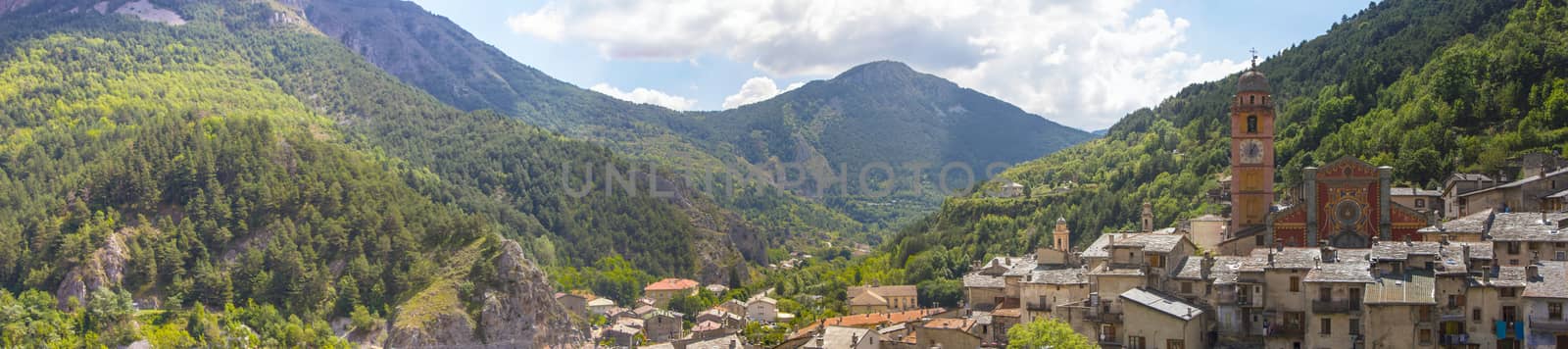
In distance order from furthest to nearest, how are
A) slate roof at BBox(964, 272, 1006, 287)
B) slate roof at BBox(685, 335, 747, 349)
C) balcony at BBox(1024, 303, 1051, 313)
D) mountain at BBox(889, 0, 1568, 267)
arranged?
mountain at BBox(889, 0, 1568, 267)
slate roof at BBox(685, 335, 747, 349)
slate roof at BBox(964, 272, 1006, 287)
balcony at BBox(1024, 303, 1051, 313)

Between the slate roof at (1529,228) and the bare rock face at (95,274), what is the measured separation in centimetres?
10943

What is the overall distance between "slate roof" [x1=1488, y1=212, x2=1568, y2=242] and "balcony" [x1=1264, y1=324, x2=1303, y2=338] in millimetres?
10358

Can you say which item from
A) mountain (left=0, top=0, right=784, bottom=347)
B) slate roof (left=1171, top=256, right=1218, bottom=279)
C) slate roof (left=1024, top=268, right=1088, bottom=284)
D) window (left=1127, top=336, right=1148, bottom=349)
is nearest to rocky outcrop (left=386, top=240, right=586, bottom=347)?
mountain (left=0, top=0, right=784, bottom=347)

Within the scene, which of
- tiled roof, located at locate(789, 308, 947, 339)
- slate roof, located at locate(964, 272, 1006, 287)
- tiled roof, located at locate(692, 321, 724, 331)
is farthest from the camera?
tiled roof, located at locate(692, 321, 724, 331)

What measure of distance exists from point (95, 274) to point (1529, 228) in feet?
368

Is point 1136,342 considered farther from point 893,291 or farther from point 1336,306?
point 893,291

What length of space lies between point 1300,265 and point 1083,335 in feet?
33.4

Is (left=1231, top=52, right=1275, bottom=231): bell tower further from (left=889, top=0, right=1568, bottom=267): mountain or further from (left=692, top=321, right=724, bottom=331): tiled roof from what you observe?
(left=692, top=321, right=724, bottom=331): tiled roof

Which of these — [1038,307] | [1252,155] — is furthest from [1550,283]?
[1252,155]

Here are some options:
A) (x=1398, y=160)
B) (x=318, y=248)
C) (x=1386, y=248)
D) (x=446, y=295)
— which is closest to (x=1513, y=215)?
(x=1386, y=248)

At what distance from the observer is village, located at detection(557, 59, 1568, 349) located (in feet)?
164

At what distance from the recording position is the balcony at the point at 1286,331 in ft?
178

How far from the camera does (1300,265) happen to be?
55.3 meters

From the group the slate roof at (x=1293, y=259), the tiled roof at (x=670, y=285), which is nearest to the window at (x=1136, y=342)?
the slate roof at (x=1293, y=259)
